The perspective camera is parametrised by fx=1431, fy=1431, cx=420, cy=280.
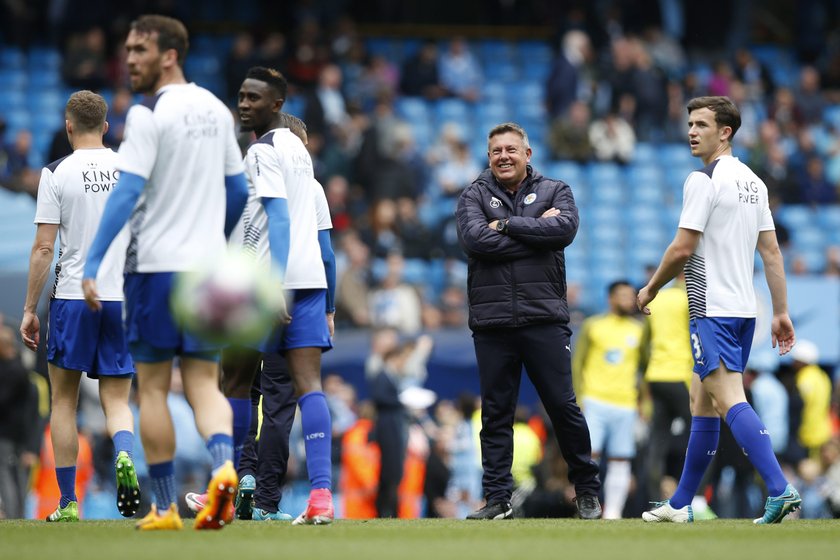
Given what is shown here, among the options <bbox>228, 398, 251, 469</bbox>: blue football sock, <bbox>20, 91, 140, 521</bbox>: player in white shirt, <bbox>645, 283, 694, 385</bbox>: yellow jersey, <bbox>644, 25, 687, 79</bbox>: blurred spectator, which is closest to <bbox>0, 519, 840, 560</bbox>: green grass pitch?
<bbox>228, 398, 251, 469</bbox>: blue football sock

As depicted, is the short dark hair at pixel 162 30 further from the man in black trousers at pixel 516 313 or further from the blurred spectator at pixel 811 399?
the blurred spectator at pixel 811 399

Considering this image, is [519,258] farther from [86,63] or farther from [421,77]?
[421,77]

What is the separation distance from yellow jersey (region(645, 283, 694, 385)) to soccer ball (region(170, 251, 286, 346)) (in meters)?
6.69

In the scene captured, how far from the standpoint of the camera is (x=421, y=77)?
2311 centimetres

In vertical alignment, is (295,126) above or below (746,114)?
below

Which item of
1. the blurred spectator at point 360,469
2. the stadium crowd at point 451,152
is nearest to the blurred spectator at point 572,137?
the stadium crowd at point 451,152

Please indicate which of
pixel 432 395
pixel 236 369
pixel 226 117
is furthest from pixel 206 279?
pixel 432 395

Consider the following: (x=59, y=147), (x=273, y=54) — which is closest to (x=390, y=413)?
(x=59, y=147)

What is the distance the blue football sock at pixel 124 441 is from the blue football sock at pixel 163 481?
4.31 feet

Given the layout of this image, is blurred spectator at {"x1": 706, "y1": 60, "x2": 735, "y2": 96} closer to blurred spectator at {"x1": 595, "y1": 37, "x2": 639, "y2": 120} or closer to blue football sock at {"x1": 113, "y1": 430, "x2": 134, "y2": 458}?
blurred spectator at {"x1": 595, "y1": 37, "x2": 639, "y2": 120}

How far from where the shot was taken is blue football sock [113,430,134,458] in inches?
328

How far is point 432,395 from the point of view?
15969 mm

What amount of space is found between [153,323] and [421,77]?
1670 cm

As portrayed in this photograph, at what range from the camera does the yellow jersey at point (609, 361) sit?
13875 millimetres
